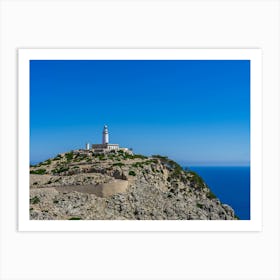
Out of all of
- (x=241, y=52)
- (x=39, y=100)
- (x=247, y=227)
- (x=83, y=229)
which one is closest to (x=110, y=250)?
(x=83, y=229)

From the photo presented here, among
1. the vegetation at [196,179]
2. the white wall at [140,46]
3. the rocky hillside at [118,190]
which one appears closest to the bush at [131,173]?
the rocky hillside at [118,190]

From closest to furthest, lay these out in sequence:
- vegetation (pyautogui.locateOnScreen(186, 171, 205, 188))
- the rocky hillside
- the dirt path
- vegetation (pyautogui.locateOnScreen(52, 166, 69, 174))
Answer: the rocky hillside
the dirt path
vegetation (pyautogui.locateOnScreen(52, 166, 69, 174))
vegetation (pyautogui.locateOnScreen(186, 171, 205, 188))

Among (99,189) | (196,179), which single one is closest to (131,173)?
(99,189)

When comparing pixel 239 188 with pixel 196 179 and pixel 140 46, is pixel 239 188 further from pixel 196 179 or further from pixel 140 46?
pixel 196 179

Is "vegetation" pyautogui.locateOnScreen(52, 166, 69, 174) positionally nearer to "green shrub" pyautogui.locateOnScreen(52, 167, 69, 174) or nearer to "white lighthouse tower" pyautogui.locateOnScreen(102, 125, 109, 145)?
"green shrub" pyautogui.locateOnScreen(52, 167, 69, 174)

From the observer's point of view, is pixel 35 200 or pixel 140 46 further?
pixel 35 200

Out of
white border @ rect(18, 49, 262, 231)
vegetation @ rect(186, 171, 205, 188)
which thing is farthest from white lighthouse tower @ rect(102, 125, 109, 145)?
vegetation @ rect(186, 171, 205, 188)
